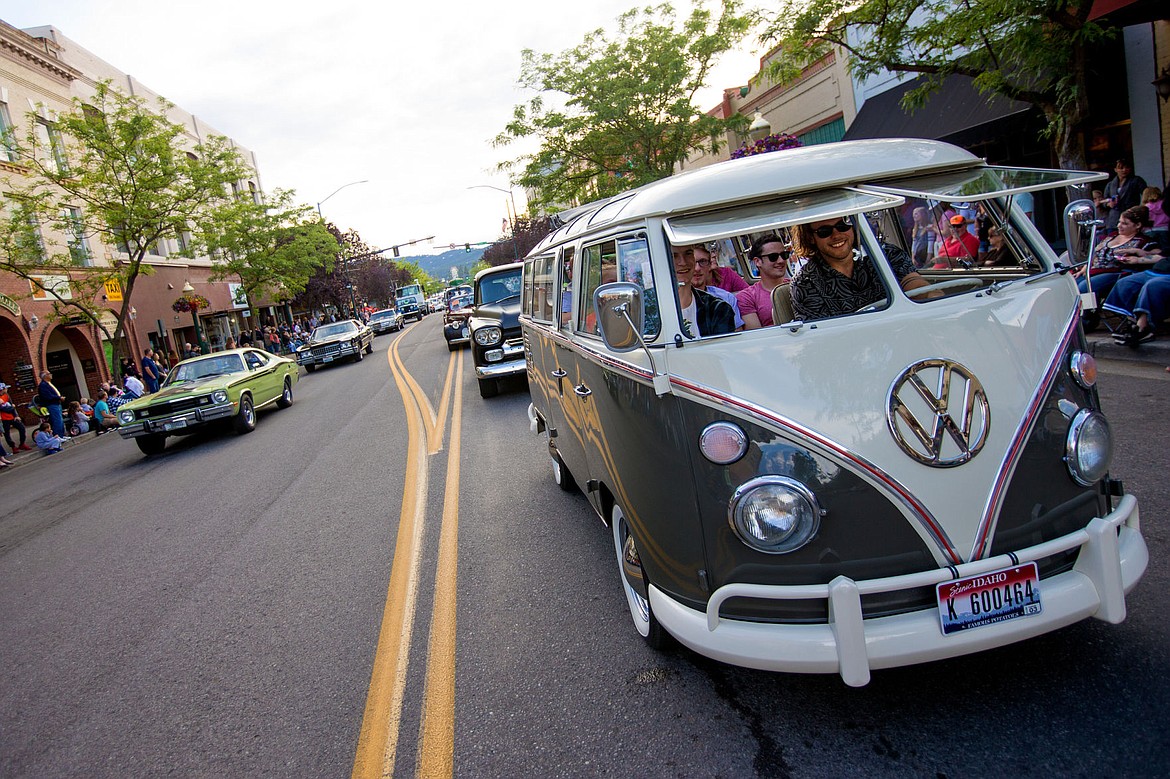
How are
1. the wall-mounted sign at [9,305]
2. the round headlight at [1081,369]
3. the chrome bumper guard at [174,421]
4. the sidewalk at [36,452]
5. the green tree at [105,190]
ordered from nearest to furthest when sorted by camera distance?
the round headlight at [1081,369]
the chrome bumper guard at [174,421]
the sidewalk at [36,452]
the green tree at [105,190]
the wall-mounted sign at [9,305]

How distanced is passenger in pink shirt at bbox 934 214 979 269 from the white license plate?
6.13 ft

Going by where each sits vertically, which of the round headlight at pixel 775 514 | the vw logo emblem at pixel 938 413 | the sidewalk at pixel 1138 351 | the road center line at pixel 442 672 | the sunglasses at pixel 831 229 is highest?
the sunglasses at pixel 831 229

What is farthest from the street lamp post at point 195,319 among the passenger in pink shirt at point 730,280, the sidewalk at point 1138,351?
the sidewalk at point 1138,351

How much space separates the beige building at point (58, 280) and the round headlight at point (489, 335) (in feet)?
53.8

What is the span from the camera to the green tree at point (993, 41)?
9.23m

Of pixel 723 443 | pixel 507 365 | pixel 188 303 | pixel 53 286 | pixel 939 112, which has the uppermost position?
pixel 53 286

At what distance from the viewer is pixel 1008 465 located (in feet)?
8.57

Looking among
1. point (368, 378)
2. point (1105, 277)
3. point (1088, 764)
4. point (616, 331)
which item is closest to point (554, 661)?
point (616, 331)

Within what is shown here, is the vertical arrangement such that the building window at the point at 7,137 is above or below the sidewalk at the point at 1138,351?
above

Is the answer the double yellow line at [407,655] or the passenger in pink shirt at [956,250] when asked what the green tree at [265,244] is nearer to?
the double yellow line at [407,655]

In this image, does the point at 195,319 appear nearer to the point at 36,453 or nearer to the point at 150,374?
the point at 150,374

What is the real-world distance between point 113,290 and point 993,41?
80.0 feet

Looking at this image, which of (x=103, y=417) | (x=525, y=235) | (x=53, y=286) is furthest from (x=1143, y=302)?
(x=525, y=235)

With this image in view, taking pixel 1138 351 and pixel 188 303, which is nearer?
pixel 1138 351
